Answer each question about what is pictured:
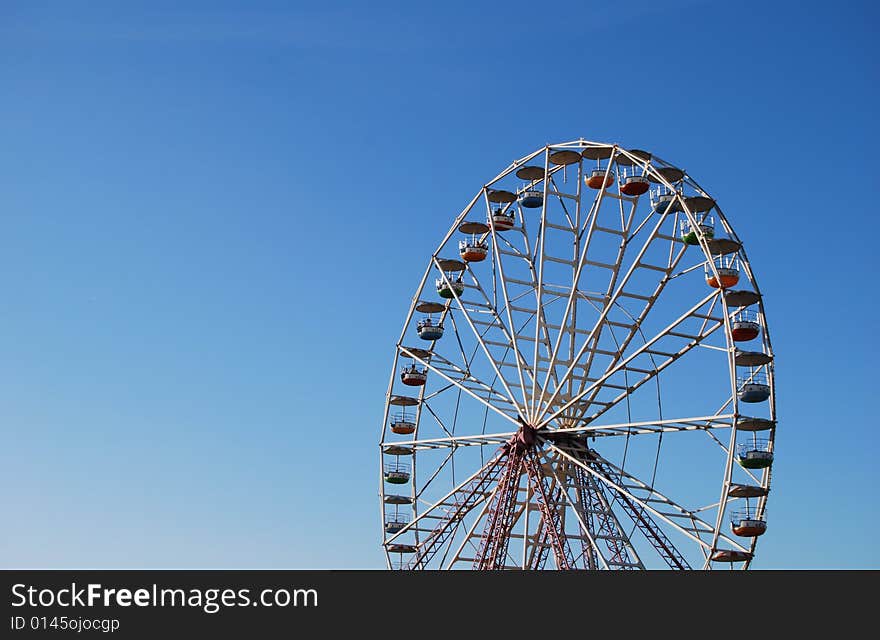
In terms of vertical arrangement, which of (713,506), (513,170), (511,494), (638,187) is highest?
(513,170)

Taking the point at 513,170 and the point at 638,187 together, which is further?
the point at 513,170

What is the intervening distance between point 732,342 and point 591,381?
6.86 metres

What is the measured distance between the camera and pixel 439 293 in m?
50.0
